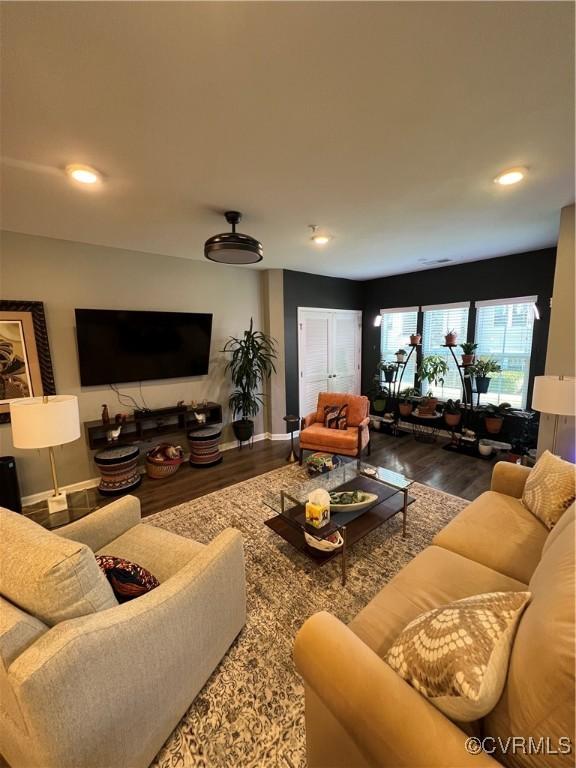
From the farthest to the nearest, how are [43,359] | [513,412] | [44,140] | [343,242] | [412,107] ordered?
[513,412]
[343,242]
[43,359]
[44,140]
[412,107]

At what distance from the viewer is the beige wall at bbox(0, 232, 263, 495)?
3021 millimetres

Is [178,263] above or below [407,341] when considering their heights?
above

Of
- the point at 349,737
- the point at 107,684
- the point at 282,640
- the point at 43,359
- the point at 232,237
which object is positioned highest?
the point at 232,237

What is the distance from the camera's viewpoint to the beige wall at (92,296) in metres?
3.02

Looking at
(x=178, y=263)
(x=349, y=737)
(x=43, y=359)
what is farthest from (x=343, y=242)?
(x=349, y=737)

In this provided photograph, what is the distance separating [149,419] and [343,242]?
9.85ft

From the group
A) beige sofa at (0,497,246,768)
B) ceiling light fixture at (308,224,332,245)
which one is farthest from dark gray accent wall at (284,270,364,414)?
beige sofa at (0,497,246,768)

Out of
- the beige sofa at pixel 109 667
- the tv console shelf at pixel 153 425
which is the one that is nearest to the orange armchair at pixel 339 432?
the tv console shelf at pixel 153 425

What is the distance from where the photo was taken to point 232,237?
2357mm

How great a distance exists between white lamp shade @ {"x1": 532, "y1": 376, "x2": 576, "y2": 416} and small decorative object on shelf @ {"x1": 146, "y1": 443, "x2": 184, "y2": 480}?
3605 millimetres

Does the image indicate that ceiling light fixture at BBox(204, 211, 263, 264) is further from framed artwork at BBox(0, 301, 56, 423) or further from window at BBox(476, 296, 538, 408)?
window at BBox(476, 296, 538, 408)

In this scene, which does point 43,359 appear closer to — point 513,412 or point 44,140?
point 44,140

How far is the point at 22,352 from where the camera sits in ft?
9.87

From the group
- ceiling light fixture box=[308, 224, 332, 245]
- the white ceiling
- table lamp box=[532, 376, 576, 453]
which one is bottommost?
table lamp box=[532, 376, 576, 453]
